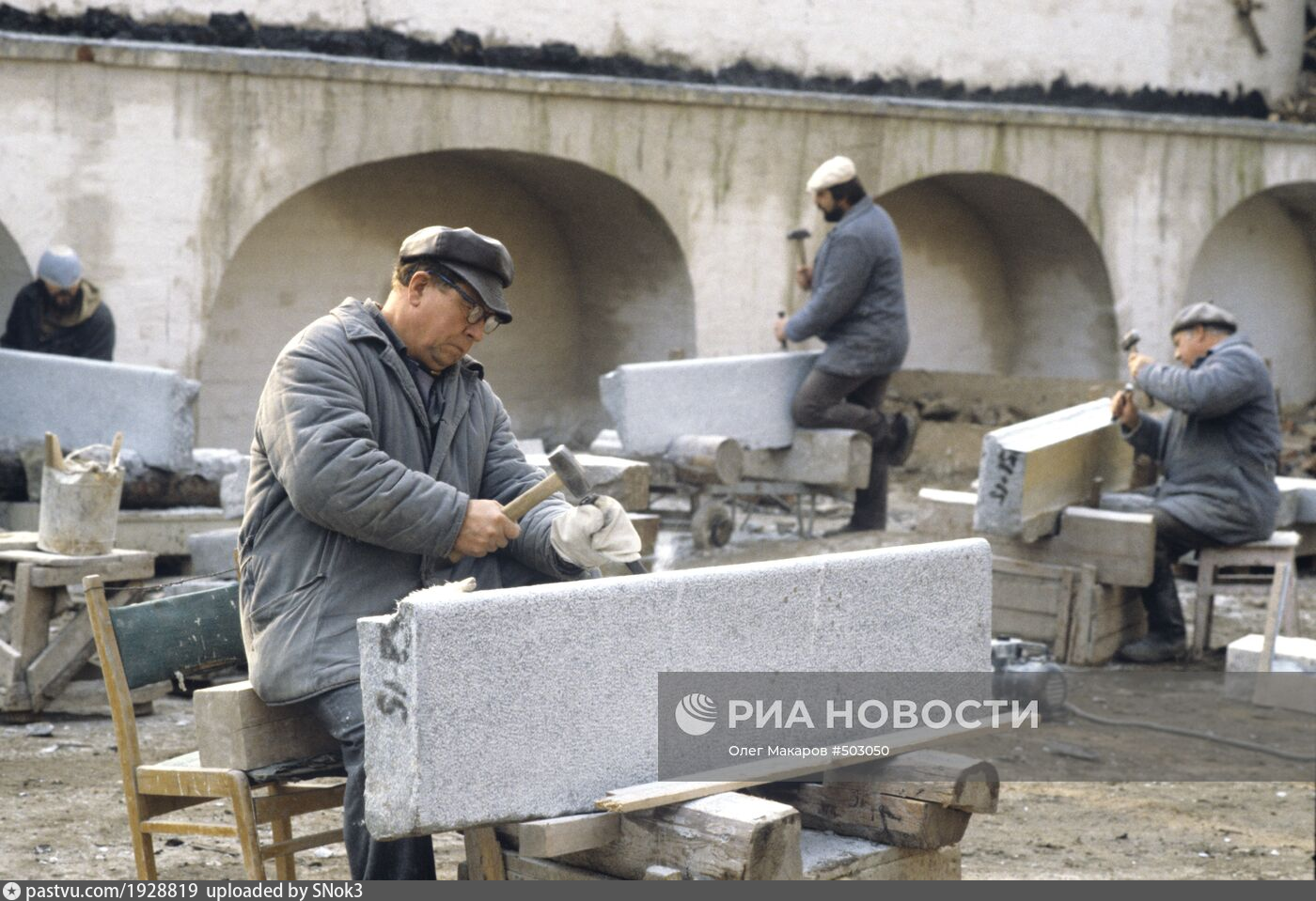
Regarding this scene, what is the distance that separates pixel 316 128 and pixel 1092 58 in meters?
7.10

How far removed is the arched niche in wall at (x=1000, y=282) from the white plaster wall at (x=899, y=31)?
1207mm

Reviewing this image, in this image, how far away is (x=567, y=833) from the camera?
340 cm

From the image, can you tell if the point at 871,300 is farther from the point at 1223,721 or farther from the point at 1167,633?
the point at 1223,721

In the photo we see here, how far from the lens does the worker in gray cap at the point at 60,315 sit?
9102 mm

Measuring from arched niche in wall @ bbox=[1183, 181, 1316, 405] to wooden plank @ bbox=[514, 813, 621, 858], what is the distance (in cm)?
1381

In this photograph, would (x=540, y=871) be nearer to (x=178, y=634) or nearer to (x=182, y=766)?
(x=182, y=766)

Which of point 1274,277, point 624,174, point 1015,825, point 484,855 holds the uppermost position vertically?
point 624,174

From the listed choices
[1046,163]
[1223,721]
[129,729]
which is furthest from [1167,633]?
[1046,163]

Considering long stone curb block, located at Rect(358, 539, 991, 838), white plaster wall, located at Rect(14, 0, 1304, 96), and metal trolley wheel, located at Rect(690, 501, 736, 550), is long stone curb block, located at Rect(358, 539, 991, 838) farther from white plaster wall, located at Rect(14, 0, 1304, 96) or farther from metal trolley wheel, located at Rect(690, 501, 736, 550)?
white plaster wall, located at Rect(14, 0, 1304, 96)

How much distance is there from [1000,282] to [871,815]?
12.7 metres

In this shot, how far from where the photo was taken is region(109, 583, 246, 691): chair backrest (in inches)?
161

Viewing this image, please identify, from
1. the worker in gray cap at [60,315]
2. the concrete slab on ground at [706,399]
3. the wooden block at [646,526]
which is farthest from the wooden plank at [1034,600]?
the worker in gray cap at [60,315]

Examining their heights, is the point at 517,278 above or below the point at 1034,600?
above

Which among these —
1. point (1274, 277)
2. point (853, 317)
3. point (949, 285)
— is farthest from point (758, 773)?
point (1274, 277)
